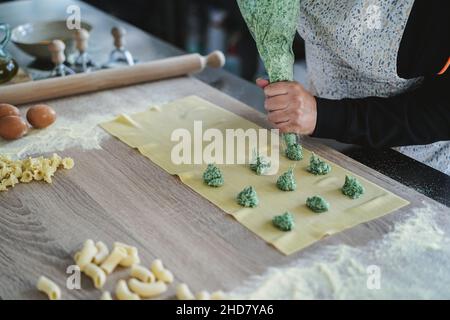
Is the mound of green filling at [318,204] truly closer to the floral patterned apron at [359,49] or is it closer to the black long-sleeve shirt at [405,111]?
the black long-sleeve shirt at [405,111]

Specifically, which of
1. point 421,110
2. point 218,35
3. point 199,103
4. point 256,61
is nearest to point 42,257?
point 199,103

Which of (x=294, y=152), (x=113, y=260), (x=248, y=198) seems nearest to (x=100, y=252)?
(x=113, y=260)

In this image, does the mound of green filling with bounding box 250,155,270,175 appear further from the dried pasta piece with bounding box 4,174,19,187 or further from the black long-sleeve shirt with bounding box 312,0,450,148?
the dried pasta piece with bounding box 4,174,19,187

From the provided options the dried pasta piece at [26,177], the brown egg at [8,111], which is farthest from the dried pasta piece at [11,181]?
the brown egg at [8,111]

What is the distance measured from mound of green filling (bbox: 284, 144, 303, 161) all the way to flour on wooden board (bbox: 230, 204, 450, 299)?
1.03 ft

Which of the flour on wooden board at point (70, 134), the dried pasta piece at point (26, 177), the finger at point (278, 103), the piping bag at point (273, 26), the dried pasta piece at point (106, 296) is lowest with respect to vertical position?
the flour on wooden board at point (70, 134)

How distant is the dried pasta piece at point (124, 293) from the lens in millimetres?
874

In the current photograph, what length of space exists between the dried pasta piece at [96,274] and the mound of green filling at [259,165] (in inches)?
17.1

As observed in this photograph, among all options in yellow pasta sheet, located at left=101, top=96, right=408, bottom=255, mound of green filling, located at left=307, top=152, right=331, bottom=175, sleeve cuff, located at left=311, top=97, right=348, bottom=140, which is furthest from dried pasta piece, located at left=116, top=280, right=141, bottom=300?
sleeve cuff, located at left=311, top=97, right=348, bottom=140

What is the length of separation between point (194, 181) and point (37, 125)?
483 mm

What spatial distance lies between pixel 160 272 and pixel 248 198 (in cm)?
27

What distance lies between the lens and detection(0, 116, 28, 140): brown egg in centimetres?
135

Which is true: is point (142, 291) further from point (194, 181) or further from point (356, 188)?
point (356, 188)

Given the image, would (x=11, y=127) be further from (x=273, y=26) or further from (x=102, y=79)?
(x=273, y=26)
